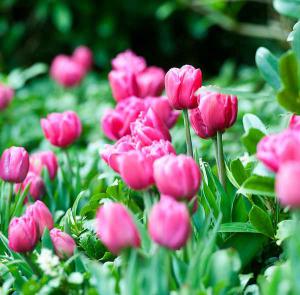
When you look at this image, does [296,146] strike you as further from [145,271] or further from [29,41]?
[29,41]

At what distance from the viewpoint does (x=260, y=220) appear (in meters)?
1.25

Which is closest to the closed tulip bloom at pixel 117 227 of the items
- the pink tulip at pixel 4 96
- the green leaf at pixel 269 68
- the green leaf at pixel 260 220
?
the green leaf at pixel 260 220

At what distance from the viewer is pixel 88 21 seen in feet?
13.6

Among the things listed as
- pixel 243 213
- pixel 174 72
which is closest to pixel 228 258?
pixel 243 213

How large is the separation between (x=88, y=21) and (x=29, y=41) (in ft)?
1.46

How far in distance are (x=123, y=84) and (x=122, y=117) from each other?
0.88ft

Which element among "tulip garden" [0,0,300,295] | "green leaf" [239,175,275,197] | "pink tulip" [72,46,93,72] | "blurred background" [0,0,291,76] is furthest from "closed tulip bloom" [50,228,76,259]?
"blurred background" [0,0,291,76]

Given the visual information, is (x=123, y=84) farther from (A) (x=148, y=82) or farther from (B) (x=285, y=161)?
(B) (x=285, y=161)

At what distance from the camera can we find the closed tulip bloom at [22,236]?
1.16 m

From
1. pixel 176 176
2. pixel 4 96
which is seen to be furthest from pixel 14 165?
pixel 4 96

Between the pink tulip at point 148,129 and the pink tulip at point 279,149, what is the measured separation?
0.33 m

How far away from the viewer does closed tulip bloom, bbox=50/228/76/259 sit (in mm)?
1217

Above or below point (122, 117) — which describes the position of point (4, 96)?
below

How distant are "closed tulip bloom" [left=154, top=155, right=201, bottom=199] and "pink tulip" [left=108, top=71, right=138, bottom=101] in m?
0.78
